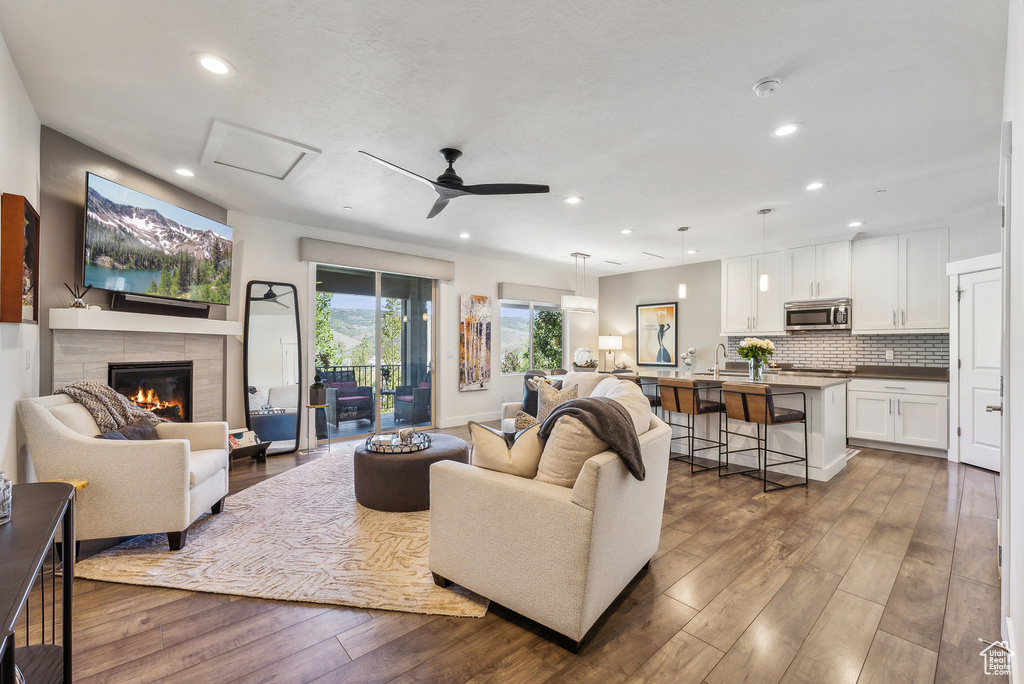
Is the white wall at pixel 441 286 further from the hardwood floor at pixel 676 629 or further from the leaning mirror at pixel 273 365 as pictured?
the hardwood floor at pixel 676 629

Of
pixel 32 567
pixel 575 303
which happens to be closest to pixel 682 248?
pixel 575 303

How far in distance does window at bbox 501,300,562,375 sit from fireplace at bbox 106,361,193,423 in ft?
13.9

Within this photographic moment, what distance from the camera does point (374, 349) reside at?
5551 mm

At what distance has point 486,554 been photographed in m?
1.91

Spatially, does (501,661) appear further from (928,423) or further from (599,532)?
(928,423)

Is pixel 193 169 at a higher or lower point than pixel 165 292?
higher

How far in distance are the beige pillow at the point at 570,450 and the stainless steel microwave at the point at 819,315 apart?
16.7 feet

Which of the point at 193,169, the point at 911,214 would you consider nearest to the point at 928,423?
the point at 911,214

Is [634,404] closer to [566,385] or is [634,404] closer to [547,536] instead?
[547,536]

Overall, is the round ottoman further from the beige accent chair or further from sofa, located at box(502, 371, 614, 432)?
sofa, located at box(502, 371, 614, 432)

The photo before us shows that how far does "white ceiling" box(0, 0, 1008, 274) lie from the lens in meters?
1.86

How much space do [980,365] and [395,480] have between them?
208 inches

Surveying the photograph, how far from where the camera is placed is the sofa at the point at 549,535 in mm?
1657

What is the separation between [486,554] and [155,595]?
160 centimetres
